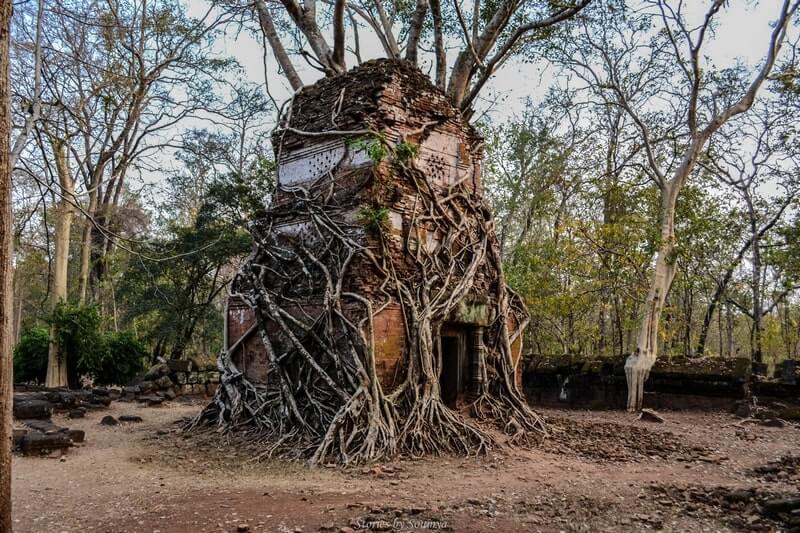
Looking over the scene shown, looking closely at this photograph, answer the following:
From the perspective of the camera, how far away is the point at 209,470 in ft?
19.9

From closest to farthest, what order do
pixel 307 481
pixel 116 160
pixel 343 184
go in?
pixel 307 481
pixel 343 184
pixel 116 160

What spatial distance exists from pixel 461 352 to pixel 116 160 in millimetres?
14371

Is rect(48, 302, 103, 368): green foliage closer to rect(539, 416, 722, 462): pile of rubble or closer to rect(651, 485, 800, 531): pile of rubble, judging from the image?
rect(539, 416, 722, 462): pile of rubble

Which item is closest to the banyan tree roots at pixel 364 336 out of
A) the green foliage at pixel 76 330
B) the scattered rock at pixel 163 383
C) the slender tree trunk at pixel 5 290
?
the slender tree trunk at pixel 5 290

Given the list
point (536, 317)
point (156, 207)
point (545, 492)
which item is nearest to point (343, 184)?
point (545, 492)

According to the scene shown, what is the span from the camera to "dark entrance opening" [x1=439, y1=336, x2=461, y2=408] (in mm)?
8289

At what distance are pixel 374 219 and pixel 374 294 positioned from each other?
936mm

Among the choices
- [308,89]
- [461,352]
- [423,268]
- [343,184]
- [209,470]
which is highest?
[308,89]

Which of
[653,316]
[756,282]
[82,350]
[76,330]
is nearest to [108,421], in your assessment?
[76,330]

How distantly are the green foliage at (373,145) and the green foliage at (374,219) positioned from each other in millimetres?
672

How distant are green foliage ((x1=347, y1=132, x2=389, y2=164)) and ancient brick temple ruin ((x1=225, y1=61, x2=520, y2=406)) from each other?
2.2 inches

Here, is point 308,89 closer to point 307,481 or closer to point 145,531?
point 307,481

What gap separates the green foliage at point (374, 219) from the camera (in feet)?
24.7

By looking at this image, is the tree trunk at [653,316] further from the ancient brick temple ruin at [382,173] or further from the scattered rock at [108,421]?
the scattered rock at [108,421]
